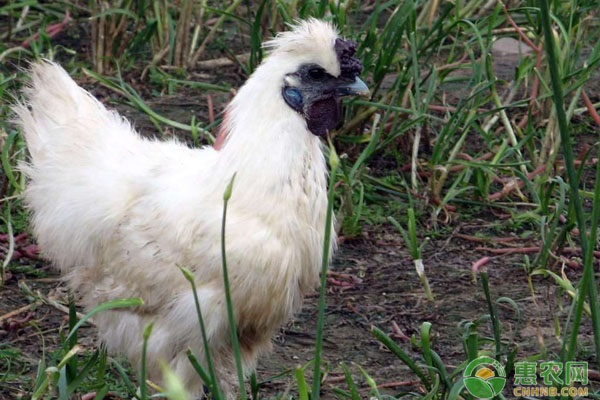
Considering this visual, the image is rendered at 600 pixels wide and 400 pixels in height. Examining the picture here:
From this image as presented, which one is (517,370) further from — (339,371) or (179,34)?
(179,34)

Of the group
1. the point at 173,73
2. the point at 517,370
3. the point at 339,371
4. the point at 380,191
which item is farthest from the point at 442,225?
the point at 173,73

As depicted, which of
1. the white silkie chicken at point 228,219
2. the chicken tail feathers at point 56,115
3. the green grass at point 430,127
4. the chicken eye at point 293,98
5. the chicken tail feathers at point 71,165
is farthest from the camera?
the green grass at point 430,127

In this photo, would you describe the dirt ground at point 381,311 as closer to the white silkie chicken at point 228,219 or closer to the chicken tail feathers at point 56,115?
the white silkie chicken at point 228,219

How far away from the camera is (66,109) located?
405 cm

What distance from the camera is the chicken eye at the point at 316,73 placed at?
136 inches

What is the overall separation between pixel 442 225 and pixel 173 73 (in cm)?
215

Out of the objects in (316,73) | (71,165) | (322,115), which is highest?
(316,73)

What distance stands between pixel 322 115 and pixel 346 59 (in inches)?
8.0

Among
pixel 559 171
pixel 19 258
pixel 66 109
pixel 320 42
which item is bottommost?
pixel 19 258

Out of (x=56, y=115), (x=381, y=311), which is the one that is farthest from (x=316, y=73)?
(x=381, y=311)

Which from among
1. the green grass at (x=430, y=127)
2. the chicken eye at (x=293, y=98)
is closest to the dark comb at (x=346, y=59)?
the chicken eye at (x=293, y=98)

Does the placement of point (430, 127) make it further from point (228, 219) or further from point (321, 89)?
point (228, 219)

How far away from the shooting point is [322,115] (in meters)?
3.48

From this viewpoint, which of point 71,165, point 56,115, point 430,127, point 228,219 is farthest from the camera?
point 430,127
